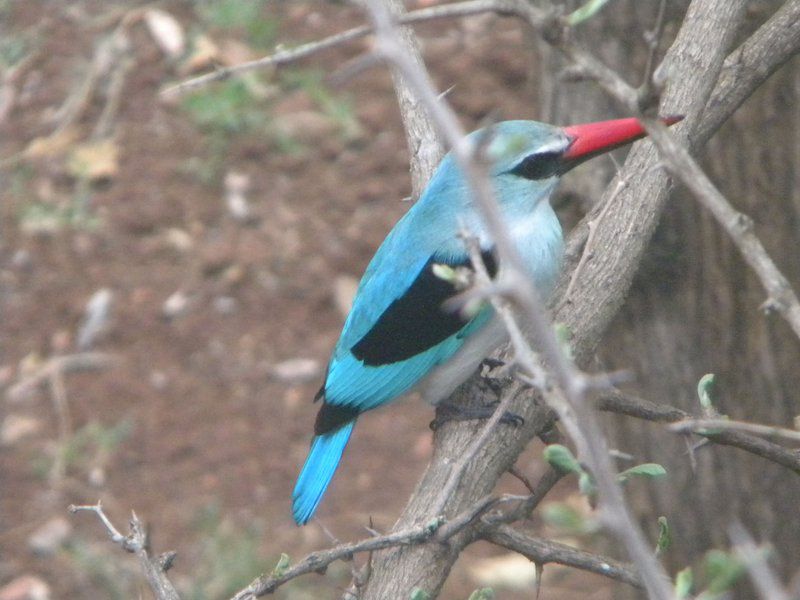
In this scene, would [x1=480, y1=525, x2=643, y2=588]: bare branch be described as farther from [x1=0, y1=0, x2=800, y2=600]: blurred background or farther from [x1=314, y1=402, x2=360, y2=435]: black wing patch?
[x1=0, y1=0, x2=800, y2=600]: blurred background

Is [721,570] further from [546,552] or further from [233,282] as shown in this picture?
[233,282]

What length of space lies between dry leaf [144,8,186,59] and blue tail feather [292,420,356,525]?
4007mm

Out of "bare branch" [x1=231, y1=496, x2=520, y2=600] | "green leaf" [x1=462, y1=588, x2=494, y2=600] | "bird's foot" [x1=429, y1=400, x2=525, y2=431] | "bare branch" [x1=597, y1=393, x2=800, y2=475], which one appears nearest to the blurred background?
"bird's foot" [x1=429, y1=400, x2=525, y2=431]

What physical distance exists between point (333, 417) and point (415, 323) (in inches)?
12.3

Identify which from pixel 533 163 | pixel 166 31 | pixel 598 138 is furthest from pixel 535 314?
pixel 166 31

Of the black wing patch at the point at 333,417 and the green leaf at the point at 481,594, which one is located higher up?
the green leaf at the point at 481,594

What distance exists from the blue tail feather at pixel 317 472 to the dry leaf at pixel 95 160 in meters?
3.37

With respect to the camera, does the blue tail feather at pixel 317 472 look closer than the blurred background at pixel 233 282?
Yes

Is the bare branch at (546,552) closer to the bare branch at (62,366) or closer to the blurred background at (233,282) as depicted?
the blurred background at (233,282)

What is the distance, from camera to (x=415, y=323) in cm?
301

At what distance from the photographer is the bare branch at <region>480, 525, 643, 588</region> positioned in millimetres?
2232

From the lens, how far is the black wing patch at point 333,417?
305cm

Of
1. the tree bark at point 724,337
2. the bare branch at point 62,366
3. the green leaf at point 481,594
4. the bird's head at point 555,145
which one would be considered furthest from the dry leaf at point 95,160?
the green leaf at point 481,594

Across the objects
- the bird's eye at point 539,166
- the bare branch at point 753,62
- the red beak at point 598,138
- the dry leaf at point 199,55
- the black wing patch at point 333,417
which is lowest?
the dry leaf at point 199,55
